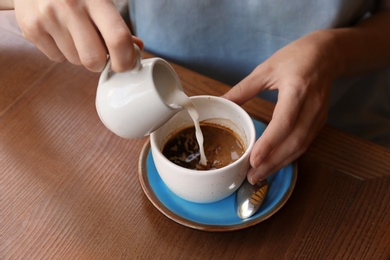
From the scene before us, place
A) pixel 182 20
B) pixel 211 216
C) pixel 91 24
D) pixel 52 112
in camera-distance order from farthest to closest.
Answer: pixel 182 20 → pixel 52 112 → pixel 211 216 → pixel 91 24

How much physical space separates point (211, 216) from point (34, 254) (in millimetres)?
273

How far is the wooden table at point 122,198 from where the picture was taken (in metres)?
0.66

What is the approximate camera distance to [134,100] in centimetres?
56

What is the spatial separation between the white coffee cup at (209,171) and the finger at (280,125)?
0.01 meters

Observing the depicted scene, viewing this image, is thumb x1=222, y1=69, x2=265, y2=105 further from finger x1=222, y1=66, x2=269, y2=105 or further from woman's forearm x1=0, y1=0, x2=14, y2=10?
woman's forearm x1=0, y1=0, x2=14, y2=10

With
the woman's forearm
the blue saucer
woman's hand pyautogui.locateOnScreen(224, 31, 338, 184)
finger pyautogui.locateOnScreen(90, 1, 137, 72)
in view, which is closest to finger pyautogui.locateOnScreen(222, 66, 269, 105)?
woman's hand pyautogui.locateOnScreen(224, 31, 338, 184)

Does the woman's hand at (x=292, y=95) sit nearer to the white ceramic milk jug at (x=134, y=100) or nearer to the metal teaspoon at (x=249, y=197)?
the metal teaspoon at (x=249, y=197)

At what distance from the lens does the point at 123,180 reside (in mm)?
745

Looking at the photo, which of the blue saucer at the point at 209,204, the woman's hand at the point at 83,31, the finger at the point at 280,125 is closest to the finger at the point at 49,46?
the woman's hand at the point at 83,31

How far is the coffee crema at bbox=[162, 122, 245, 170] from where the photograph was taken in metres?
0.76

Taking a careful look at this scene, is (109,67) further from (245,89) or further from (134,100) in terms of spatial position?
(245,89)

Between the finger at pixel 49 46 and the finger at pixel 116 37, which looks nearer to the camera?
the finger at pixel 116 37

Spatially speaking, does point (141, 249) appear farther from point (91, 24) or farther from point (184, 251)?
point (91, 24)

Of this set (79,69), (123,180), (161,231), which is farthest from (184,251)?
(79,69)
